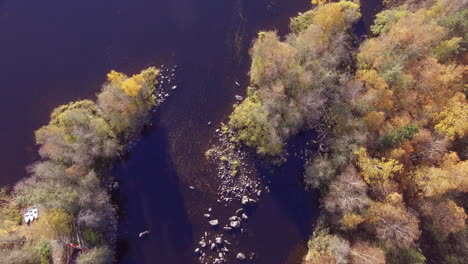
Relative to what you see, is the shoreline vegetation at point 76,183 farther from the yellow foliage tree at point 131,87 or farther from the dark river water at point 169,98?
the dark river water at point 169,98

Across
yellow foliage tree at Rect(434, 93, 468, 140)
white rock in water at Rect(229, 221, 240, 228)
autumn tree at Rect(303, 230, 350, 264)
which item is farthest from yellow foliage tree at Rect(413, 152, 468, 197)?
white rock in water at Rect(229, 221, 240, 228)

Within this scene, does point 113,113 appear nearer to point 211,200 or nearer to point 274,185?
point 211,200

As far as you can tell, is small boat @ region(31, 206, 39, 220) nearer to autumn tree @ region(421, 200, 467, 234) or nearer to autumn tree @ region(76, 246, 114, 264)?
autumn tree @ region(76, 246, 114, 264)

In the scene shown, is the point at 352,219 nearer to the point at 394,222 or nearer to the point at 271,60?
the point at 394,222

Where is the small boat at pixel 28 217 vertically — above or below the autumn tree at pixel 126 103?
below

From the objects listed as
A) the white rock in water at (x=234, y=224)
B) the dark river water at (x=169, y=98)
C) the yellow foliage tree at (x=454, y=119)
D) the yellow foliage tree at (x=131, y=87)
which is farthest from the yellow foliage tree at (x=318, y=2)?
the white rock in water at (x=234, y=224)

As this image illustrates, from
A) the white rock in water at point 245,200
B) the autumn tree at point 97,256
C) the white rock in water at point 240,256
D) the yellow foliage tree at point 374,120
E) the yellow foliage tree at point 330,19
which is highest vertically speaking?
the yellow foliage tree at point 330,19
